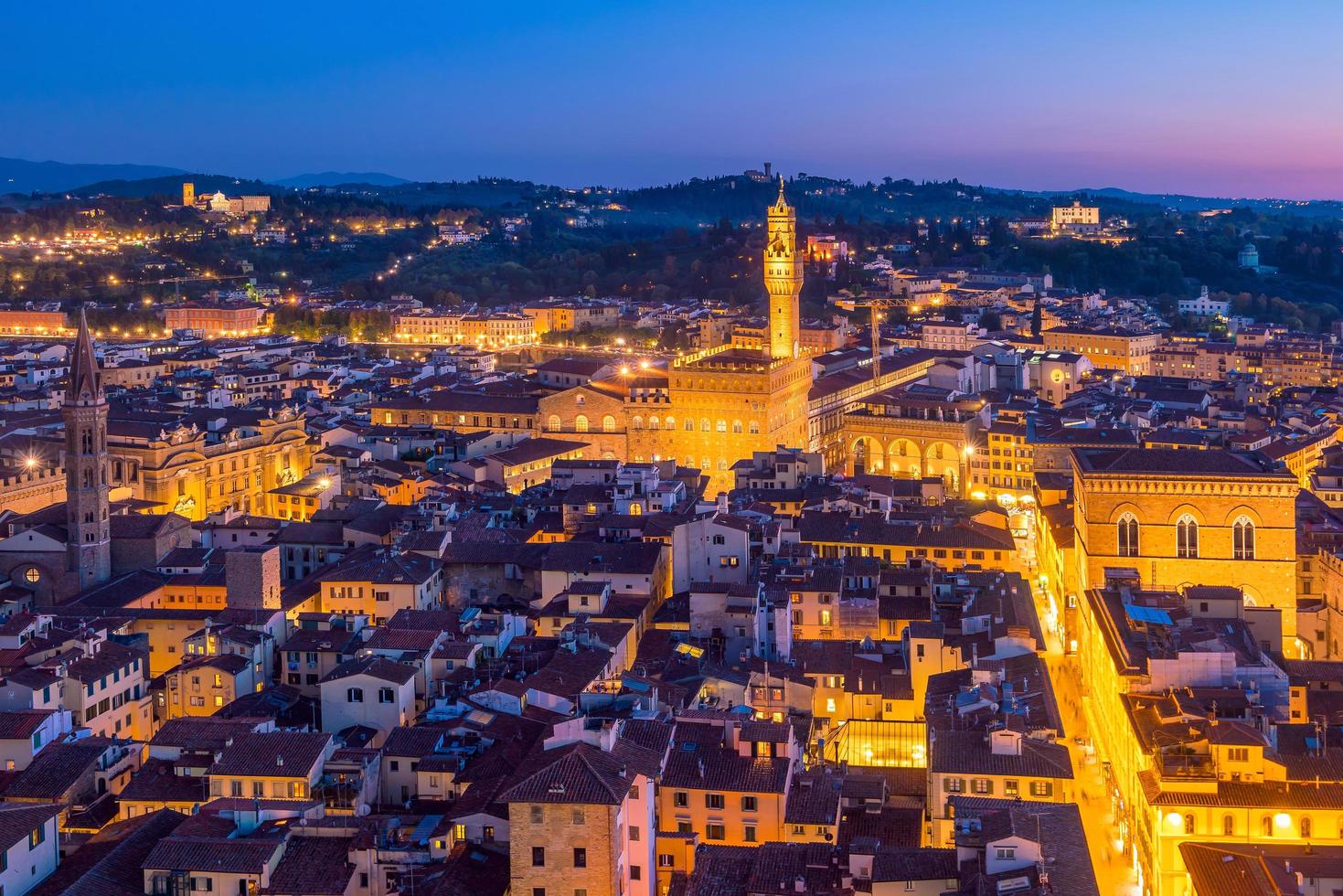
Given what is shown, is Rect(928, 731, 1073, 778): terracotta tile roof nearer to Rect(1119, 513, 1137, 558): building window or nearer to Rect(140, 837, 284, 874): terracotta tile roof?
Rect(140, 837, 284, 874): terracotta tile roof

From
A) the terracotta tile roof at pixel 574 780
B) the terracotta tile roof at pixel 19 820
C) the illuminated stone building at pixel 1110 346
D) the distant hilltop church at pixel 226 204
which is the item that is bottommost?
the terracotta tile roof at pixel 19 820

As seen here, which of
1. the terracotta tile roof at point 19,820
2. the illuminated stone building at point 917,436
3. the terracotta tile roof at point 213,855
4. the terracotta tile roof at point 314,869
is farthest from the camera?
the illuminated stone building at point 917,436

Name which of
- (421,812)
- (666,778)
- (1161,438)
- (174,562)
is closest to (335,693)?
(421,812)

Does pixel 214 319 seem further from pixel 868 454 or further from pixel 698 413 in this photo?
pixel 868 454

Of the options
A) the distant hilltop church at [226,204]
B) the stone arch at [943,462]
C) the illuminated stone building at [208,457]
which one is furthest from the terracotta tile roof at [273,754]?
the distant hilltop church at [226,204]

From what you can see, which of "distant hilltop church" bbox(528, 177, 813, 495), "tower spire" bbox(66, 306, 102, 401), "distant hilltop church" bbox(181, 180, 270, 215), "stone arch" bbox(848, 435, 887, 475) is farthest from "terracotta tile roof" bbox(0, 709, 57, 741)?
"distant hilltop church" bbox(181, 180, 270, 215)

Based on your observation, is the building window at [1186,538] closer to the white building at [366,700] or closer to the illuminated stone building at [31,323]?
the white building at [366,700]
